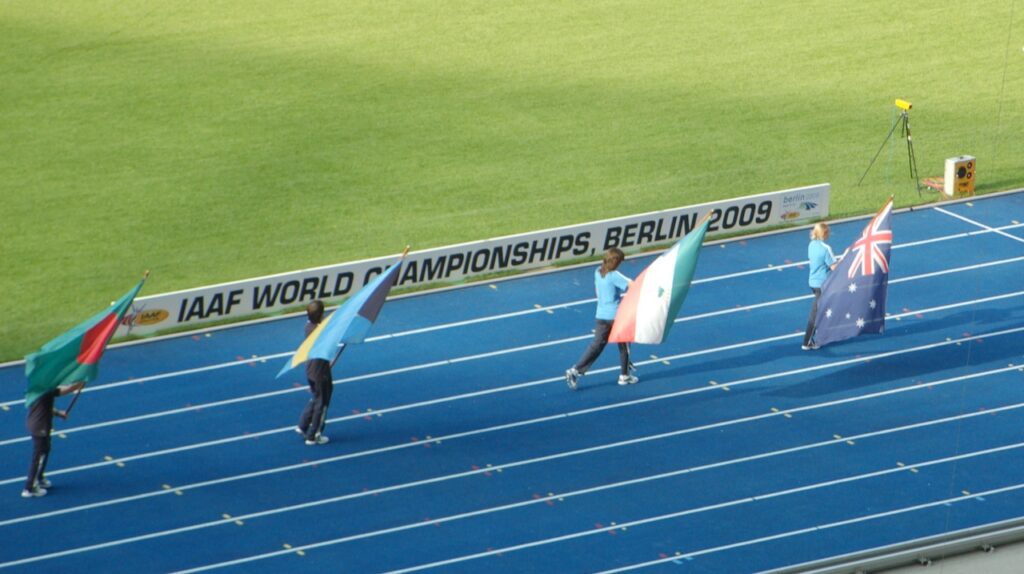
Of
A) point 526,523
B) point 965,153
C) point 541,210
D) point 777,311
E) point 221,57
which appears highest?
point 221,57

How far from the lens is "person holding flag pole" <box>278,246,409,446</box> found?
18.9m

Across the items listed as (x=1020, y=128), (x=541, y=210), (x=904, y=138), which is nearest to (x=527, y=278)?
(x=541, y=210)

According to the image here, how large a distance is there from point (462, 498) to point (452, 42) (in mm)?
16787

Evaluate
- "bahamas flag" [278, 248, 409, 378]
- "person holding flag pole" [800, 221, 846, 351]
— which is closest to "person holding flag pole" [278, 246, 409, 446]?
"bahamas flag" [278, 248, 409, 378]

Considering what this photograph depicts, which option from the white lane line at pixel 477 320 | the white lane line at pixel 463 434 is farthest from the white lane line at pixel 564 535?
the white lane line at pixel 477 320

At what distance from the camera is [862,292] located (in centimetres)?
2089

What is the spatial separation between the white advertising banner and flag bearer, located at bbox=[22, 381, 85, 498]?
392 cm

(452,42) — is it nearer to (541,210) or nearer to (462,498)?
(541,210)

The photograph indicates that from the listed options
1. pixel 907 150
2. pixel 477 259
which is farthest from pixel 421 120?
pixel 907 150

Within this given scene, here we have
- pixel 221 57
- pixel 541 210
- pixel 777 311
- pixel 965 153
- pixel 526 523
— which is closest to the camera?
pixel 526 523

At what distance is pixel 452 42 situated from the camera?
33625 mm

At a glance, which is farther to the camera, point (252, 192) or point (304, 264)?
point (252, 192)

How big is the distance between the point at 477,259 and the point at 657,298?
4263mm

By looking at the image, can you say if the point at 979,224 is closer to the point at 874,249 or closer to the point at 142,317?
the point at 874,249
